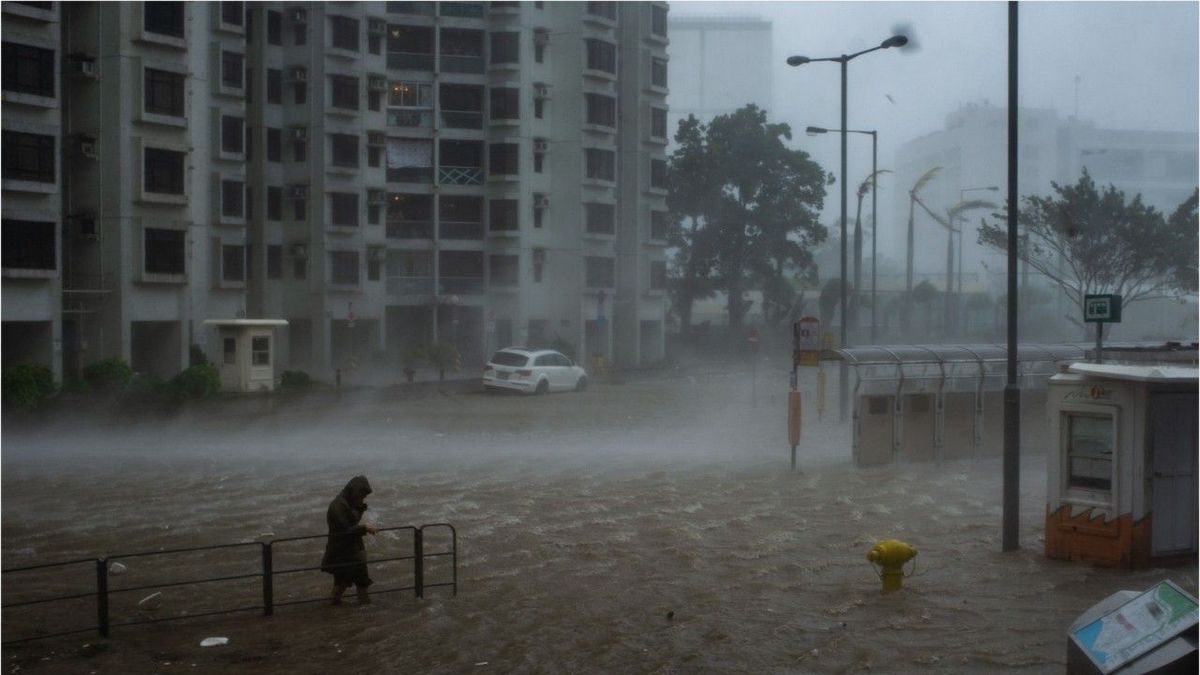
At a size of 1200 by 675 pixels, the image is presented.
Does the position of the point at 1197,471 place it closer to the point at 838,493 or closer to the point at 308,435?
the point at 838,493

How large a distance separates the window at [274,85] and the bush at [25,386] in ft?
82.5

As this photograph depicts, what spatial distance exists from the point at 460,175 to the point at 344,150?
6551mm

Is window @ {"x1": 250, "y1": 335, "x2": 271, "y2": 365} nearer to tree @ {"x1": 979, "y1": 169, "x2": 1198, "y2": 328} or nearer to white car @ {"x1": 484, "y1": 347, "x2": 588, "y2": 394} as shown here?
white car @ {"x1": 484, "y1": 347, "x2": 588, "y2": 394}

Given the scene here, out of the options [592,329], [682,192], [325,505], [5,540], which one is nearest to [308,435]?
[325,505]

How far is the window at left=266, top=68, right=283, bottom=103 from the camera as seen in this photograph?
5194 cm

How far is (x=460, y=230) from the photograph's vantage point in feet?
189

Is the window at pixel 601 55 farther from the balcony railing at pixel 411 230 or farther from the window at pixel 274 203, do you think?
the window at pixel 274 203

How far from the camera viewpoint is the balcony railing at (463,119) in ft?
187

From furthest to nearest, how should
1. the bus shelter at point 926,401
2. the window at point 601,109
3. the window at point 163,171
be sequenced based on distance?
the window at point 601,109
the window at point 163,171
the bus shelter at point 926,401

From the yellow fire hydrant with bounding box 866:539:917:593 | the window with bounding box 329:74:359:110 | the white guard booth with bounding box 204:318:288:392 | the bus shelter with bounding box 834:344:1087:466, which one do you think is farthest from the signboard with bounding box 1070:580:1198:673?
the window with bounding box 329:74:359:110

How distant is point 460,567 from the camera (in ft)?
44.2

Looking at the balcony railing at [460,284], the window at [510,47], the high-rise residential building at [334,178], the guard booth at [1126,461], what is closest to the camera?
the guard booth at [1126,461]


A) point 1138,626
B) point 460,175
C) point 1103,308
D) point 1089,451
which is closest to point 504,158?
point 460,175

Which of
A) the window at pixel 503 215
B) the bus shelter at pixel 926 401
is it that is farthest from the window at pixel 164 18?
the bus shelter at pixel 926 401
